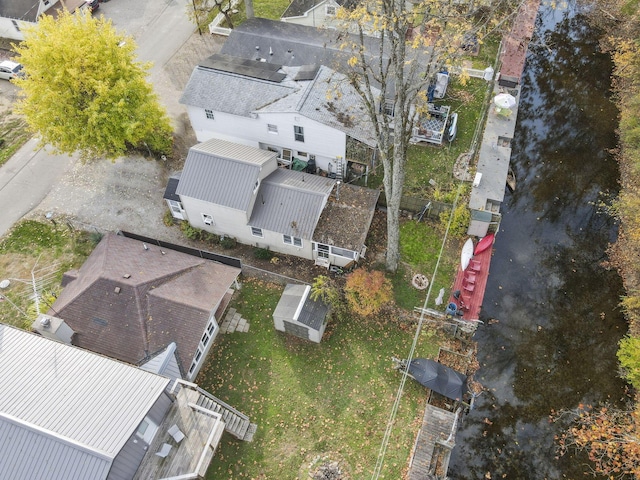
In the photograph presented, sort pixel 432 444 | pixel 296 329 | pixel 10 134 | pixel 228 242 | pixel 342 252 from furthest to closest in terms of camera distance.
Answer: pixel 10 134, pixel 228 242, pixel 342 252, pixel 296 329, pixel 432 444

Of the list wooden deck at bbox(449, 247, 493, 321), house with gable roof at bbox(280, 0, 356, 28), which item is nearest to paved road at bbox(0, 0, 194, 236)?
house with gable roof at bbox(280, 0, 356, 28)

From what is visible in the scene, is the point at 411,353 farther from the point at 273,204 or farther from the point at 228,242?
the point at 228,242

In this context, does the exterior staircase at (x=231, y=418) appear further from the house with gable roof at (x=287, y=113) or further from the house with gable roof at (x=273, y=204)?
the house with gable roof at (x=287, y=113)

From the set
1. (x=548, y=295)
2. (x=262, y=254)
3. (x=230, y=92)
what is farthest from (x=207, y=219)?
(x=548, y=295)

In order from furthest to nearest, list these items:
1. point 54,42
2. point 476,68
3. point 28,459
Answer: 1. point 476,68
2. point 54,42
3. point 28,459

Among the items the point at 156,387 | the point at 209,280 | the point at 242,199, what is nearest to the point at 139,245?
the point at 209,280

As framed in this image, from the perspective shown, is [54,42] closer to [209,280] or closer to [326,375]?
[209,280]
